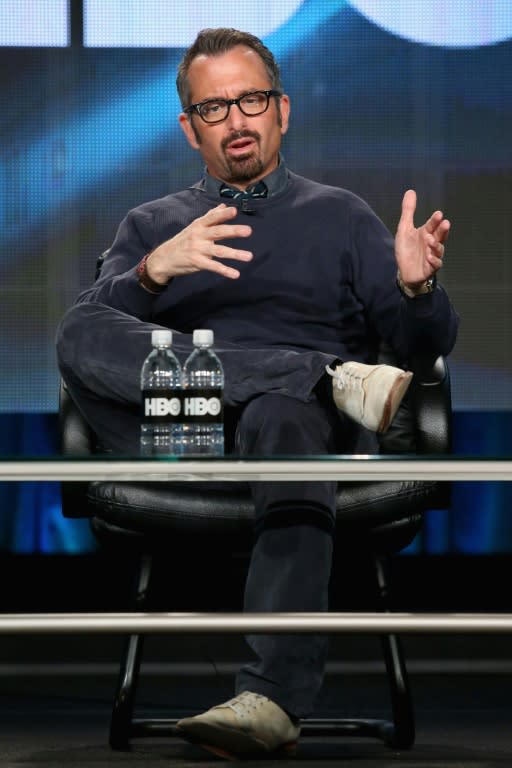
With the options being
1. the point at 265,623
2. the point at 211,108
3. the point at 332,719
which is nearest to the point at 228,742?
the point at 265,623

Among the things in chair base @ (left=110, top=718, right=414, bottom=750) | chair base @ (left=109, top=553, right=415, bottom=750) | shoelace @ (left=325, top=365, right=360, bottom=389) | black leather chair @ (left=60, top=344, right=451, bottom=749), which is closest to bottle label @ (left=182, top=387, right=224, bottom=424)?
shoelace @ (left=325, top=365, right=360, bottom=389)

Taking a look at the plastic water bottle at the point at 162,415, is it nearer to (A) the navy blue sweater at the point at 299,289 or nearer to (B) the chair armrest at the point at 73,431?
(B) the chair armrest at the point at 73,431

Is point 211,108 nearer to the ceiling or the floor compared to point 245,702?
nearer to the ceiling

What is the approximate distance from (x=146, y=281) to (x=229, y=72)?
0.43m

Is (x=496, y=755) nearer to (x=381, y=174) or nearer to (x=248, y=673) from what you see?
(x=248, y=673)

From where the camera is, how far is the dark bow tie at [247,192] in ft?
7.22

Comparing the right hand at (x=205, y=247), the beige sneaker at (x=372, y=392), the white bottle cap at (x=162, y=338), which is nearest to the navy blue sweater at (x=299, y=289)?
the right hand at (x=205, y=247)

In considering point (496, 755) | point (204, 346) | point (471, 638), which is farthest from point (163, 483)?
point (471, 638)

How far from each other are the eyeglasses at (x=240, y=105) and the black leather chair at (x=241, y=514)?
53cm

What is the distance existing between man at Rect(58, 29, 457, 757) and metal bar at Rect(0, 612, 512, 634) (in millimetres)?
102

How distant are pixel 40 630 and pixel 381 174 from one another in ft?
9.11

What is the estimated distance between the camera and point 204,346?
171 centimetres

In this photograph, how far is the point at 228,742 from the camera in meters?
1.60

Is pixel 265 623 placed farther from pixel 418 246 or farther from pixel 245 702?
pixel 418 246
